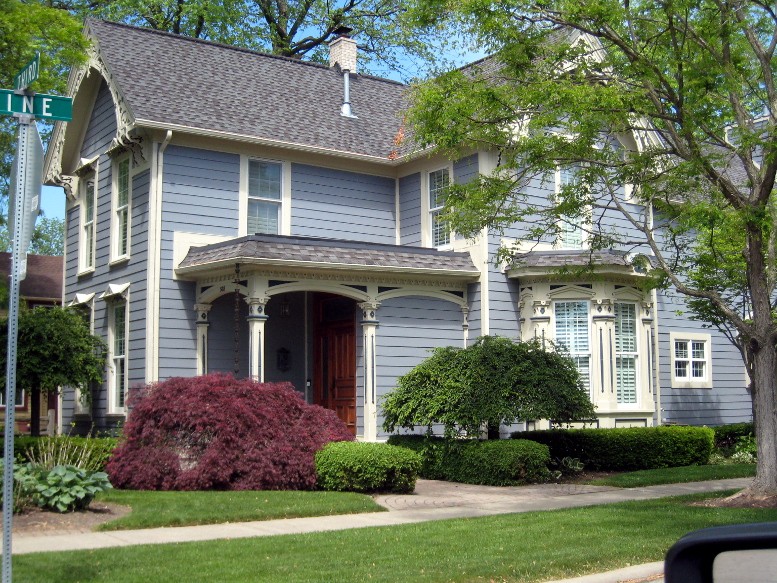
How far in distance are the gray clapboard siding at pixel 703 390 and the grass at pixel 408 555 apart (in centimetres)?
1164

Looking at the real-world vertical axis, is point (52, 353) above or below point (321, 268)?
below

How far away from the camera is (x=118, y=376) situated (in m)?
19.0

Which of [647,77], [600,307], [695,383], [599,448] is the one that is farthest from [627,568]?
[695,383]

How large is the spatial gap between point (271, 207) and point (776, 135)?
10.4m

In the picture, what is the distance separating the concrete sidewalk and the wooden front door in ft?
13.0

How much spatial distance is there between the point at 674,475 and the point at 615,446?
1688mm

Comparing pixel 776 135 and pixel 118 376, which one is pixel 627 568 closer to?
pixel 776 135

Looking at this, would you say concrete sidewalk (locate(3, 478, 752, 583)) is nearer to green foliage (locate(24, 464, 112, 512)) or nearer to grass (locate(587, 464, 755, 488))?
grass (locate(587, 464, 755, 488))

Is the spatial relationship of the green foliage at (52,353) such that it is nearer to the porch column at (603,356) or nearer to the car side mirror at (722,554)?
A: the porch column at (603,356)

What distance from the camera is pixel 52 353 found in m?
17.4

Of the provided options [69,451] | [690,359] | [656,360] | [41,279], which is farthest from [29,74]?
[41,279]

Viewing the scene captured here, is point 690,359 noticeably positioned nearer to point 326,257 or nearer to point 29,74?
point 326,257

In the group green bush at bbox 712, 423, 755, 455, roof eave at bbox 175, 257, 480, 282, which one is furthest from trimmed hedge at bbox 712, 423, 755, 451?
roof eave at bbox 175, 257, 480, 282

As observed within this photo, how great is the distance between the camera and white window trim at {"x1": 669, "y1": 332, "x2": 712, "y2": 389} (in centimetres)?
2237
